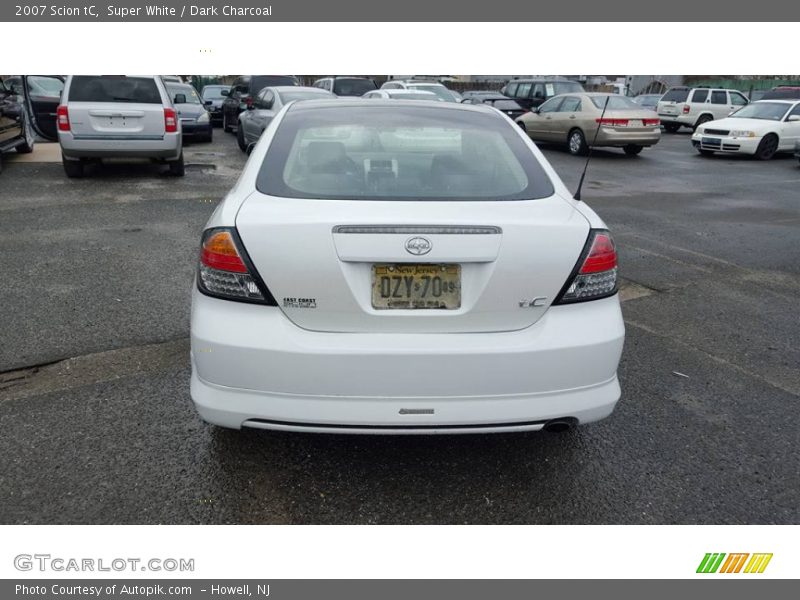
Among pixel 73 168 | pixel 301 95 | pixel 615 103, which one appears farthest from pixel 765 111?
pixel 73 168

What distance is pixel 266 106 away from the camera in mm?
13578

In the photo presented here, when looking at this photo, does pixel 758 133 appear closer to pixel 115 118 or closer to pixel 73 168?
pixel 115 118

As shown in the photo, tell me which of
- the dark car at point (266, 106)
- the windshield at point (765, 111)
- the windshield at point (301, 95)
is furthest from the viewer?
the windshield at point (765, 111)

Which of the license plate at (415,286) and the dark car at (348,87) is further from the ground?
the license plate at (415,286)

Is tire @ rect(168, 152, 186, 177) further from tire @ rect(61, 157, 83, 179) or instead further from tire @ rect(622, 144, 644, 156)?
tire @ rect(622, 144, 644, 156)

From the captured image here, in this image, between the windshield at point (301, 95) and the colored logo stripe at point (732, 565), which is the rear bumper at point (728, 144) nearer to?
the windshield at point (301, 95)

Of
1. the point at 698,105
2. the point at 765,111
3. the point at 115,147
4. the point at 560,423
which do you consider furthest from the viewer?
the point at 698,105

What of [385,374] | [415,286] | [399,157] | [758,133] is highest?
[399,157]

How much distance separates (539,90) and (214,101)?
1155cm

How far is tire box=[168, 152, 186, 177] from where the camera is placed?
1122 centimetres

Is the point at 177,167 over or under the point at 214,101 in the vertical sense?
over

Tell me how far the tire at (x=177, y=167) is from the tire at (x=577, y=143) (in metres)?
10.1

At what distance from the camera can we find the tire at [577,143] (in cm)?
1639

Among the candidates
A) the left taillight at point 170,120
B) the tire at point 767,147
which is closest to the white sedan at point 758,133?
the tire at point 767,147
